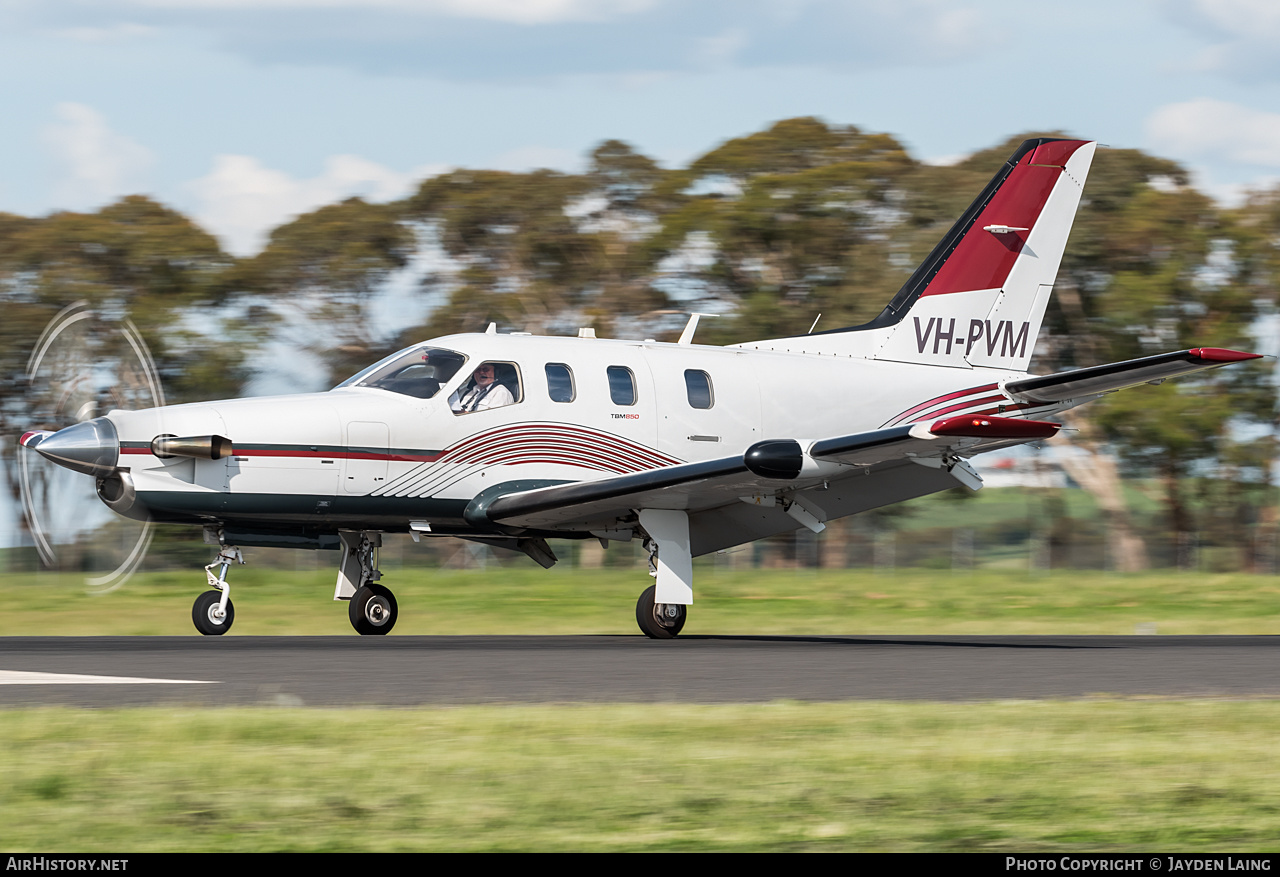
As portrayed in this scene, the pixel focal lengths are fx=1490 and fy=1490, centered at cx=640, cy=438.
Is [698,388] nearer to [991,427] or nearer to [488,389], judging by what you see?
[488,389]

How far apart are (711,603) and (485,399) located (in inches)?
377

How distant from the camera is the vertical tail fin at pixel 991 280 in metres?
18.8

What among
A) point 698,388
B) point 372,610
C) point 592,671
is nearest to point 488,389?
point 698,388

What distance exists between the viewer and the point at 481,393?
1579 centimetres

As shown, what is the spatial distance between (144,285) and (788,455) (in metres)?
27.0

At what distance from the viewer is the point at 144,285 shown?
3712cm

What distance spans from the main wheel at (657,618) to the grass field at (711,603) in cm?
267

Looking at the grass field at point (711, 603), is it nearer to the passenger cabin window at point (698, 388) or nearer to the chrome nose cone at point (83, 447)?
the passenger cabin window at point (698, 388)

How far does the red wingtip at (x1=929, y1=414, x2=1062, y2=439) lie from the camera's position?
Answer: 529 inches

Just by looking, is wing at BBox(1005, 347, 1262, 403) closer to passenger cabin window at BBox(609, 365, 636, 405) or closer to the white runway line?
passenger cabin window at BBox(609, 365, 636, 405)

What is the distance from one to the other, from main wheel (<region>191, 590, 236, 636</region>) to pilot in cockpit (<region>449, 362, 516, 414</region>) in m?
3.14

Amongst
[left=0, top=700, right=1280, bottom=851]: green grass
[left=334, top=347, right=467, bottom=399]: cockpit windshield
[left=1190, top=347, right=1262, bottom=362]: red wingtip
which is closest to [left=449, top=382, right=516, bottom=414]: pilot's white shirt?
[left=334, top=347, right=467, bottom=399]: cockpit windshield
